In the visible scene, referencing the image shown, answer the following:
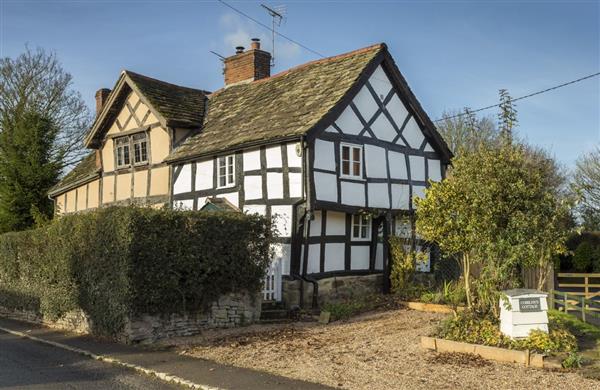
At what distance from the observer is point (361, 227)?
17922 mm

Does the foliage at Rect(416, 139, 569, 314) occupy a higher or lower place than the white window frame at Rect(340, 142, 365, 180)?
lower

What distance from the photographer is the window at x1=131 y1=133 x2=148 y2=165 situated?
21812 millimetres

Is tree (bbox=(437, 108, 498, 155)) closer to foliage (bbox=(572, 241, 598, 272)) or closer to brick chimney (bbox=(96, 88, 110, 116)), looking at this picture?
foliage (bbox=(572, 241, 598, 272))

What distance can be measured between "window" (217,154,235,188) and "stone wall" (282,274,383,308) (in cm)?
425

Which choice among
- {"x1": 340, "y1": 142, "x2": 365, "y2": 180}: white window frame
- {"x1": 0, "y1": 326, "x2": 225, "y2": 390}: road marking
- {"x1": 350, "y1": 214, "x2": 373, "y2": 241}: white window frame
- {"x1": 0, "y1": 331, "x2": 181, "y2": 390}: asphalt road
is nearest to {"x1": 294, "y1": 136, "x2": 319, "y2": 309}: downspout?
{"x1": 340, "y1": 142, "x2": 365, "y2": 180}: white window frame

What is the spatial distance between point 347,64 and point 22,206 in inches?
690

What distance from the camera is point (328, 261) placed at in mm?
16828

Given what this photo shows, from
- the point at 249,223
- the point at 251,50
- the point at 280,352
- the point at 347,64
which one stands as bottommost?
the point at 280,352

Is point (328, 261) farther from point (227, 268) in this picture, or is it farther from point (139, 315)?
point (139, 315)

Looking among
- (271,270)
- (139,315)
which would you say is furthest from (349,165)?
(139,315)

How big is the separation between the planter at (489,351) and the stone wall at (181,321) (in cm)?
482

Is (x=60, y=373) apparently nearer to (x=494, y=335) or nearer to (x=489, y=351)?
(x=489, y=351)

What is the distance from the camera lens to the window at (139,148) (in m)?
21.8

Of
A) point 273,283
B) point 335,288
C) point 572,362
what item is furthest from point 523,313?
point 335,288
